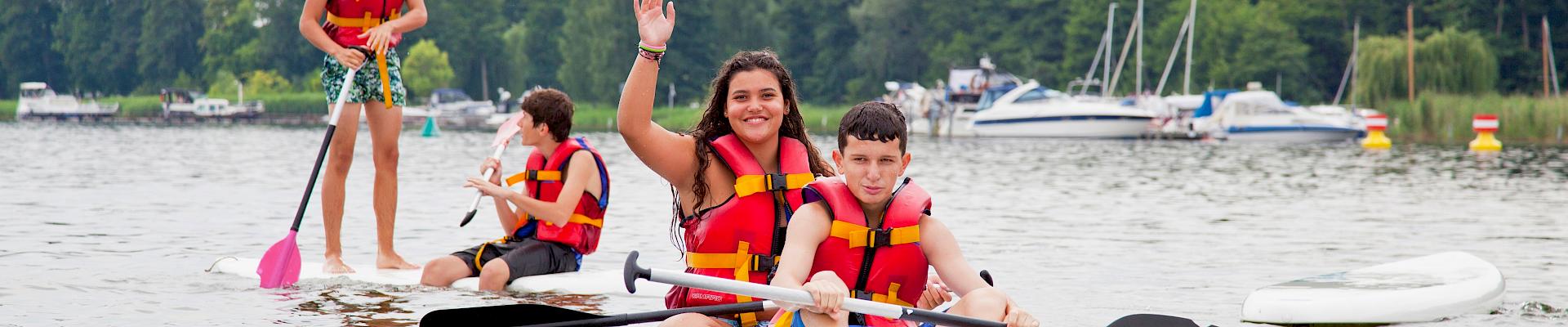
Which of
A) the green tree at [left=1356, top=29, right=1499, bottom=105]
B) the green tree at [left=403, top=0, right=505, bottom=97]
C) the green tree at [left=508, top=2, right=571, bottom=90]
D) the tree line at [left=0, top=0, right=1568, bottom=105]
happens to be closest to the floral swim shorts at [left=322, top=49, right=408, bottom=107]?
the green tree at [left=1356, top=29, right=1499, bottom=105]

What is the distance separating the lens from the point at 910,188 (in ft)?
15.5

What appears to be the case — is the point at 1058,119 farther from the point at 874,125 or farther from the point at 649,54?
the point at 649,54

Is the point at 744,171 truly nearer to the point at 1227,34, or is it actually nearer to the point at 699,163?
the point at 699,163

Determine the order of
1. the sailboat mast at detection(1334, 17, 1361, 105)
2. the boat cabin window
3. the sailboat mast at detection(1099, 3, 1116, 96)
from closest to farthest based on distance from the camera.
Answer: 1. the boat cabin window
2. the sailboat mast at detection(1334, 17, 1361, 105)
3. the sailboat mast at detection(1099, 3, 1116, 96)

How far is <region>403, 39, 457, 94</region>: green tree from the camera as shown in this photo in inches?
3007

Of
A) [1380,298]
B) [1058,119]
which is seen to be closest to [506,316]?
[1380,298]

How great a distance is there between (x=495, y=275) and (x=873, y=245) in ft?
10.7

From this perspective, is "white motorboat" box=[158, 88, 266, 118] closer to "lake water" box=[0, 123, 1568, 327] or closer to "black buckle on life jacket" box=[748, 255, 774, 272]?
"lake water" box=[0, 123, 1568, 327]

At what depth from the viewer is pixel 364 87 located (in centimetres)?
763

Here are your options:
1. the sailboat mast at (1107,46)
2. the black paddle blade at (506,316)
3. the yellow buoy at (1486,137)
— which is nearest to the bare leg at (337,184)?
the black paddle blade at (506,316)

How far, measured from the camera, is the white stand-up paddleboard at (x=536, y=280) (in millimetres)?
7418

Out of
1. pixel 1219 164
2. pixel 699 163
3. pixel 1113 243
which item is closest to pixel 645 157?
pixel 699 163

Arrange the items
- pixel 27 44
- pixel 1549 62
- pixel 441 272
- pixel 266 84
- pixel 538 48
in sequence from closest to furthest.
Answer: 1. pixel 441 272
2. pixel 1549 62
3. pixel 266 84
4. pixel 27 44
5. pixel 538 48

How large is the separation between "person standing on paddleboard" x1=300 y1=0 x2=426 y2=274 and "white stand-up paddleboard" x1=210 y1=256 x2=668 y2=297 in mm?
102
